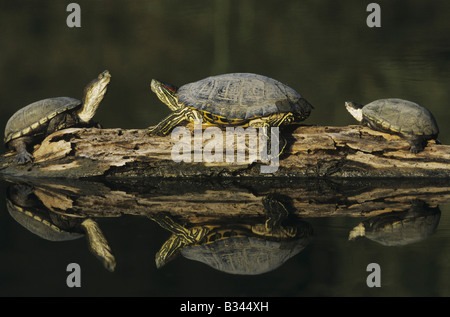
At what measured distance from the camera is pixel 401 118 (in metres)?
5.09

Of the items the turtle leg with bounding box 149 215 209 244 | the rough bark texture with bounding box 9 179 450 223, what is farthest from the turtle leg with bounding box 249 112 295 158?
the turtle leg with bounding box 149 215 209 244

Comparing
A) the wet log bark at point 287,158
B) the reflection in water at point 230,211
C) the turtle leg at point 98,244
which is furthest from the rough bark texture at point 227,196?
the turtle leg at point 98,244

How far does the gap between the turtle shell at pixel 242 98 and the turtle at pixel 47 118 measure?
41.8 inches

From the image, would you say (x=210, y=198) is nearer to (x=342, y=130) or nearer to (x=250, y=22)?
(x=342, y=130)

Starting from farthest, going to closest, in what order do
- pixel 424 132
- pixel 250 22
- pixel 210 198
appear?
pixel 250 22 < pixel 424 132 < pixel 210 198

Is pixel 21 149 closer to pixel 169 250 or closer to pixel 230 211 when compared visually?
pixel 230 211

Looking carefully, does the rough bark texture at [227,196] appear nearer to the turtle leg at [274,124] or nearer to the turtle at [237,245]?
the turtle at [237,245]

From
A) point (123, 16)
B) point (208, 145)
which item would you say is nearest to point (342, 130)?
point (208, 145)

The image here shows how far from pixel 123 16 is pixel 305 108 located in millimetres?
7918

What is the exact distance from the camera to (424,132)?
198 inches

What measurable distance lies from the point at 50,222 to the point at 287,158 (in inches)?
91.7

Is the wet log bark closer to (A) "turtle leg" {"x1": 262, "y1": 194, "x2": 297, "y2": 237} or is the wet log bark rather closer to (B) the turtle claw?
(B) the turtle claw

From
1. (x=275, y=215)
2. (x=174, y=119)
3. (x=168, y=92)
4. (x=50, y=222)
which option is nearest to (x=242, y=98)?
(x=174, y=119)

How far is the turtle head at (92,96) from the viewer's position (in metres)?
5.66
